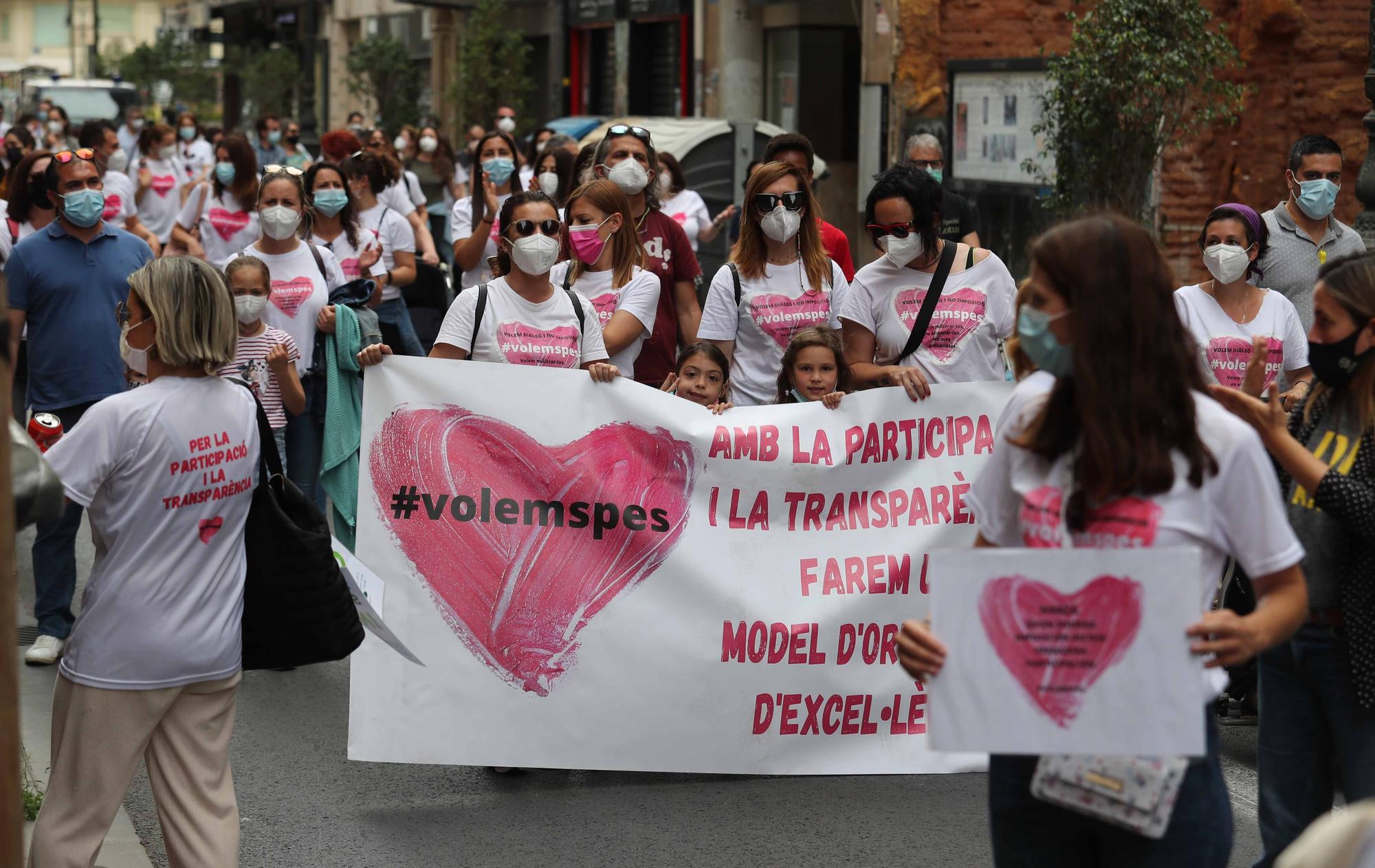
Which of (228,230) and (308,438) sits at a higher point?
(228,230)

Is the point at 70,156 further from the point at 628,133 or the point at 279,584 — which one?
the point at 279,584

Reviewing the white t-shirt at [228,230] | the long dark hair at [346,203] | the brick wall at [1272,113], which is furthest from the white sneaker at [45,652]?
the brick wall at [1272,113]

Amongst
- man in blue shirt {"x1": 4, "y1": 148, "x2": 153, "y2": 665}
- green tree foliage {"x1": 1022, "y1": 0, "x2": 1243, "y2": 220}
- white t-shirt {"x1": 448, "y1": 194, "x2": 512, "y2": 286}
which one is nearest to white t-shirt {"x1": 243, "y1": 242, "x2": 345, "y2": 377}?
man in blue shirt {"x1": 4, "y1": 148, "x2": 153, "y2": 665}

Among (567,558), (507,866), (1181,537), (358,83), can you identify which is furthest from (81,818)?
(358,83)

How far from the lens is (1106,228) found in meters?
2.81

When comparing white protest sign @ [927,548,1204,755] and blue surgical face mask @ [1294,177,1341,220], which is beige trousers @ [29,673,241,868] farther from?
blue surgical face mask @ [1294,177,1341,220]

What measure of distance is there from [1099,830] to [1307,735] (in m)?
1.15

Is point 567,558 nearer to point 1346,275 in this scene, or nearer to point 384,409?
point 384,409

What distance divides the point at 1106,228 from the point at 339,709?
4266 millimetres

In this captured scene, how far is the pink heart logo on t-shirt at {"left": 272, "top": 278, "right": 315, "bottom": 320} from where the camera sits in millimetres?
7195

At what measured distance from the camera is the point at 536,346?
5785 millimetres

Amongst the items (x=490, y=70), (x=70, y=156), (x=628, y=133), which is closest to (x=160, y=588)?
(x=70, y=156)

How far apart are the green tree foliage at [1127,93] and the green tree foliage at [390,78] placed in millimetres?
26243

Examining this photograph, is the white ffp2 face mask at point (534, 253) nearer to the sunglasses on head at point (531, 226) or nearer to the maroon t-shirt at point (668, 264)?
the sunglasses on head at point (531, 226)
